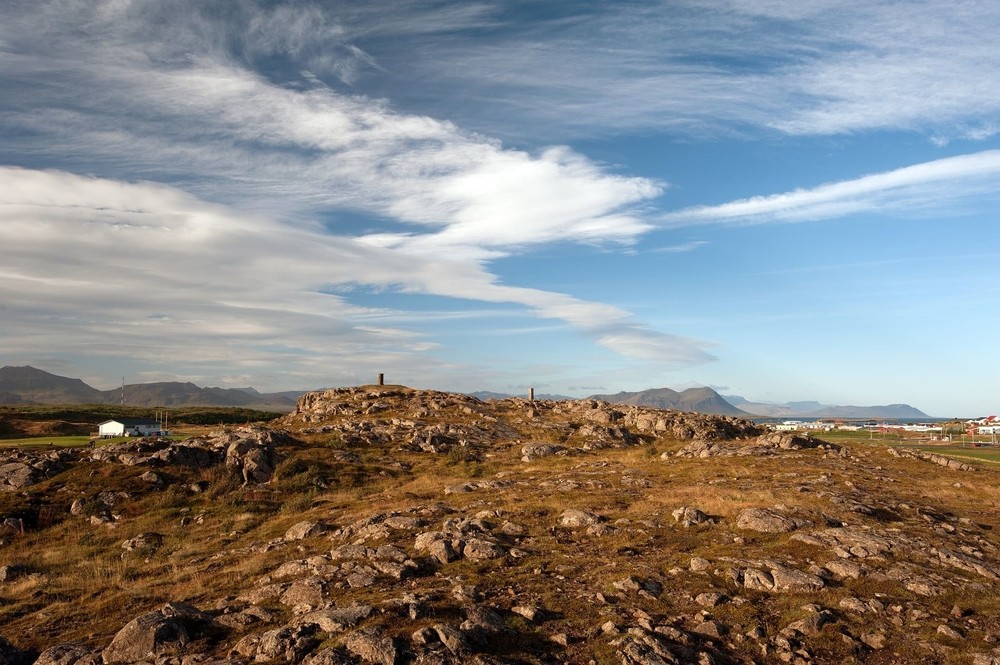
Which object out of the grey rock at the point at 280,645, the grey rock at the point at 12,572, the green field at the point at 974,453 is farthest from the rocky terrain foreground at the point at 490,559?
the green field at the point at 974,453

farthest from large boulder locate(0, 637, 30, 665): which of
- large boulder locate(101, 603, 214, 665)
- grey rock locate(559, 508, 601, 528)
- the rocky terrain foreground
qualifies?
grey rock locate(559, 508, 601, 528)

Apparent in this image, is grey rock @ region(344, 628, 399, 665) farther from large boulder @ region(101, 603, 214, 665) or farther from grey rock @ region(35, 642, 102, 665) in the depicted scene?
grey rock @ region(35, 642, 102, 665)

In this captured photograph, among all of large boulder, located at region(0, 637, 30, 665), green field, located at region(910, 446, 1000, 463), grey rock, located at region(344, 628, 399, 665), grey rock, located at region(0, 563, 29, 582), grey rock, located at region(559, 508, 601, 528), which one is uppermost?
grey rock, located at region(559, 508, 601, 528)

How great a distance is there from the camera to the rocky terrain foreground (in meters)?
14.9

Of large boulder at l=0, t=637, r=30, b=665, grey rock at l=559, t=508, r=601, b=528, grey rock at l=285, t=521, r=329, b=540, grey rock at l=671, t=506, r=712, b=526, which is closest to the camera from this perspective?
Result: large boulder at l=0, t=637, r=30, b=665

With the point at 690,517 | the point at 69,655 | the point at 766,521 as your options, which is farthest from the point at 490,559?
the point at 69,655

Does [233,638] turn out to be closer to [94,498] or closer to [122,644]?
[122,644]

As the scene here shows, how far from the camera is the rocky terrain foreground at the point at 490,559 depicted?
14.9m

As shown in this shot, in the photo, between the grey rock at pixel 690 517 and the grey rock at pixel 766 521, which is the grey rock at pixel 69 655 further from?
the grey rock at pixel 766 521

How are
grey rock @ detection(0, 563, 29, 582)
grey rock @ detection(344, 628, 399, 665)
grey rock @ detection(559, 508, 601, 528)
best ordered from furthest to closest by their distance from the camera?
grey rock @ detection(559, 508, 601, 528) < grey rock @ detection(0, 563, 29, 582) < grey rock @ detection(344, 628, 399, 665)

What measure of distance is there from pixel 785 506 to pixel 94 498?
1562 inches

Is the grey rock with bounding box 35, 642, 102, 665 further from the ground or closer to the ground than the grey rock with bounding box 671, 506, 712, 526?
closer to the ground

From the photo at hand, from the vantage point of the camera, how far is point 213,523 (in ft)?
108

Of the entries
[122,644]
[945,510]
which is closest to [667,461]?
[945,510]
